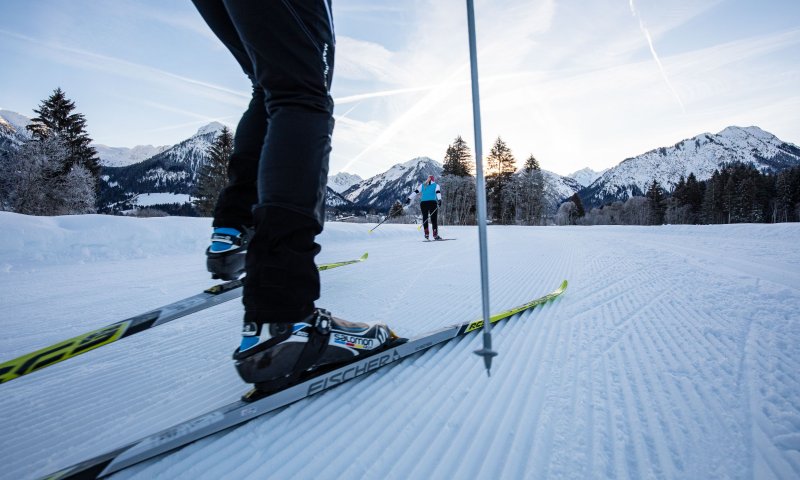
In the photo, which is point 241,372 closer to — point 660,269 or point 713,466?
point 713,466

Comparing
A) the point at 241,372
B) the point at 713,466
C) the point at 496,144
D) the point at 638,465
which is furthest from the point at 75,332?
the point at 496,144

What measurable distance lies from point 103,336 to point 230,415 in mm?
492

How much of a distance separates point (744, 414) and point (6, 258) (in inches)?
208

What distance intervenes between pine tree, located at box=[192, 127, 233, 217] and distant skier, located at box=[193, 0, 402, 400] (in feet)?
112

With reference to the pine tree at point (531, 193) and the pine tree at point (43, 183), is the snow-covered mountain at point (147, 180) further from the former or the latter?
the pine tree at point (531, 193)

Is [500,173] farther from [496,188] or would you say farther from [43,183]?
[43,183]

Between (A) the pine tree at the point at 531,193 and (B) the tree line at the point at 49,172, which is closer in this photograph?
(B) the tree line at the point at 49,172

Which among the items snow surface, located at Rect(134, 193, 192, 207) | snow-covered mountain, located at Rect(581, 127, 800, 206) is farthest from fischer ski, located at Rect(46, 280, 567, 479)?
snow-covered mountain, located at Rect(581, 127, 800, 206)

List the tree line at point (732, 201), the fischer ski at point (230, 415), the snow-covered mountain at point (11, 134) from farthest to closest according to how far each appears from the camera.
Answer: the tree line at point (732, 201)
the snow-covered mountain at point (11, 134)
the fischer ski at point (230, 415)

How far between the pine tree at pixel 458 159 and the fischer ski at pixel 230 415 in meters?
41.5

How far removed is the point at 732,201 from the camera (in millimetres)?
48625

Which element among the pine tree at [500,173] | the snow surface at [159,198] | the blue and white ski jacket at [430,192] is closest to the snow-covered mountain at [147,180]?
the snow surface at [159,198]

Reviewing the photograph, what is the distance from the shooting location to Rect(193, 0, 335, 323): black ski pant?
2.84ft

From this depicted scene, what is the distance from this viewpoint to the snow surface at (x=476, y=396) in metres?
0.72
